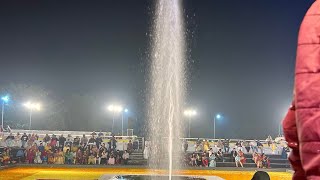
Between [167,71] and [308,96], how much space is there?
21.0m

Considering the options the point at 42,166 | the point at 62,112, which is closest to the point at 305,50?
the point at 42,166

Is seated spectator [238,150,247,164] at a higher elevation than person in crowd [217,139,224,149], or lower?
lower

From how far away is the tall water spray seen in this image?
71.5 feet

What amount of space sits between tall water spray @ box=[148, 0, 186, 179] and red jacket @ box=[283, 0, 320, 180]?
19.6 m

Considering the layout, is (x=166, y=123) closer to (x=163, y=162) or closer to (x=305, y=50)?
(x=163, y=162)

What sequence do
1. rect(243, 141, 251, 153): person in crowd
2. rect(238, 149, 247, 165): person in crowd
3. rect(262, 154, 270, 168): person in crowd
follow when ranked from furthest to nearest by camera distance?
rect(243, 141, 251, 153): person in crowd → rect(262, 154, 270, 168): person in crowd → rect(238, 149, 247, 165): person in crowd

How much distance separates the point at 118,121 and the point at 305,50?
71.3 meters

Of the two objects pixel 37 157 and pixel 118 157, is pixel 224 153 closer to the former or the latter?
pixel 118 157

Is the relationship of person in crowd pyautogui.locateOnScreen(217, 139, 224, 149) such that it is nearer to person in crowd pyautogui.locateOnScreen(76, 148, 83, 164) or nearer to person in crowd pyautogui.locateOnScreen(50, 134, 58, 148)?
person in crowd pyautogui.locateOnScreen(76, 148, 83, 164)

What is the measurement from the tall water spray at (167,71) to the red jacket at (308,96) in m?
19.6

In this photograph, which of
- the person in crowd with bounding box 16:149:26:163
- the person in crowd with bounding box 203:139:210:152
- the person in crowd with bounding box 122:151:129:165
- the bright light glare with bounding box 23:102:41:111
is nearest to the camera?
the person in crowd with bounding box 16:149:26:163

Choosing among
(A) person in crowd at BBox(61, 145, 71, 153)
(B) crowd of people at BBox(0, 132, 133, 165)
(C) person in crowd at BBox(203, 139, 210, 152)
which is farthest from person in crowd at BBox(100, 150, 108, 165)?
(C) person in crowd at BBox(203, 139, 210, 152)

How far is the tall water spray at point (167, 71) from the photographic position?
21.8 metres

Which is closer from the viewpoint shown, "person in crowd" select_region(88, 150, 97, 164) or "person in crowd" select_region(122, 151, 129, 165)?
"person in crowd" select_region(88, 150, 97, 164)
